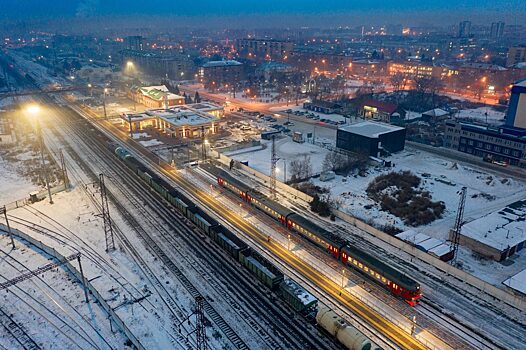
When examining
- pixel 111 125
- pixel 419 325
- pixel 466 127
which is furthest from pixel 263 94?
pixel 419 325

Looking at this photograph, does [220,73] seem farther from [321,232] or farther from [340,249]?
[340,249]

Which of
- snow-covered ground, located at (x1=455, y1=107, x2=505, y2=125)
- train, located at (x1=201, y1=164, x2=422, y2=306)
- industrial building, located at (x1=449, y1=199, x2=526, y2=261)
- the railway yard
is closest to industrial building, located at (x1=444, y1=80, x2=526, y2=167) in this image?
snow-covered ground, located at (x1=455, y1=107, x2=505, y2=125)

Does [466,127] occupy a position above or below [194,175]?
above

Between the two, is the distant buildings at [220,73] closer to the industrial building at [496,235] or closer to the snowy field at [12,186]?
the snowy field at [12,186]

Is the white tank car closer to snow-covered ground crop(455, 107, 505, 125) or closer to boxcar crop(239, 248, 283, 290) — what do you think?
boxcar crop(239, 248, 283, 290)

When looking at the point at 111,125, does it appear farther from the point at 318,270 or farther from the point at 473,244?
the point at 473,244

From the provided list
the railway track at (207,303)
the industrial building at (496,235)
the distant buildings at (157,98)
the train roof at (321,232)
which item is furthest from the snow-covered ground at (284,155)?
the distant buildings at (157,98)
